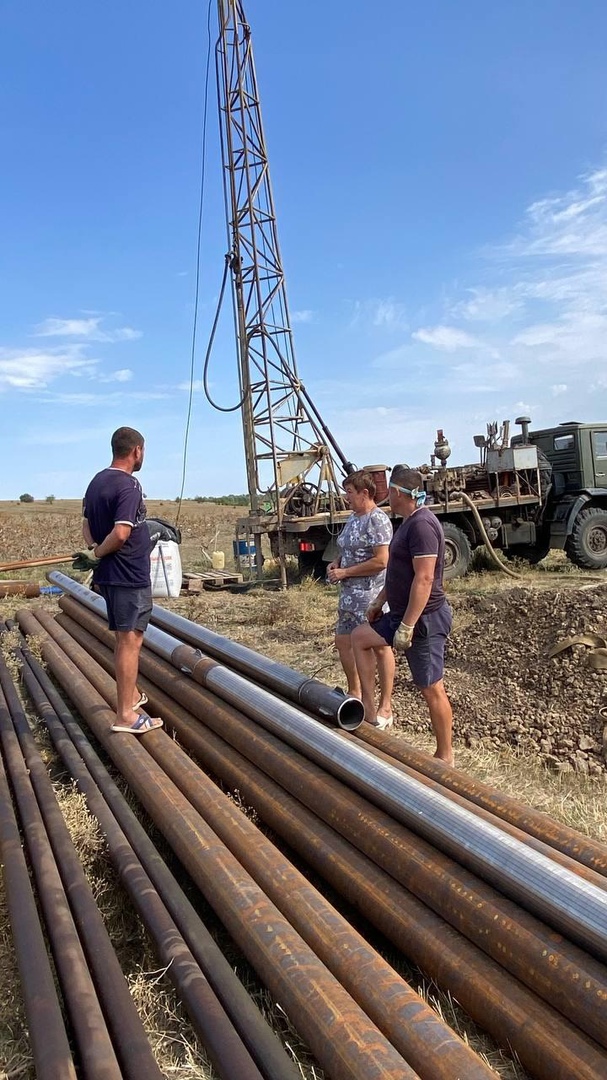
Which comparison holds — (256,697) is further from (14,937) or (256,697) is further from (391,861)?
(14,937)

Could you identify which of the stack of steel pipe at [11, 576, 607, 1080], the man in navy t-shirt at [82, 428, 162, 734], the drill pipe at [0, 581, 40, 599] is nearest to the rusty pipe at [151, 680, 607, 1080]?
the stack of steel pipe at [11, 576, 607, 1080]

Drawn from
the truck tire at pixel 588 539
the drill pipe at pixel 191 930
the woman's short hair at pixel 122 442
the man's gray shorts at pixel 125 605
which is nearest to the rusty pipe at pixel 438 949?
the drill pipe at pixel 191 930

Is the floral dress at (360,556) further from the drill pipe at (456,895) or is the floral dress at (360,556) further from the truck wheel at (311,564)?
the truck wheel at (311,564)

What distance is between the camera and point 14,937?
2340 millimetres

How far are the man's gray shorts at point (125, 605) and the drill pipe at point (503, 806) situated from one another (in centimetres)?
142

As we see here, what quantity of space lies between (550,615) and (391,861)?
14.4ft

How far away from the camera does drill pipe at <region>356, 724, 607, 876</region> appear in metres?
2.50

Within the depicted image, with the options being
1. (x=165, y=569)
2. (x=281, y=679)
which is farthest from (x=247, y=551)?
(x=281, y=679)

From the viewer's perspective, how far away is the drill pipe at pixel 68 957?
1.80 m

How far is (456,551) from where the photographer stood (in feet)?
39.8

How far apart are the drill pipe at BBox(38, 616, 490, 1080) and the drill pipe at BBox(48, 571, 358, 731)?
0.78 metres

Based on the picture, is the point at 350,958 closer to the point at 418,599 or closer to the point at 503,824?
the point at 503,824

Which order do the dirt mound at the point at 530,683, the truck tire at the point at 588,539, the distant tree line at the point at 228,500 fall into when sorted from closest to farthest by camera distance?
1. the dirt mound at the point at 530,683
2. the truck tire at the point at 588,539
3. the distant tree line at the point at 228,500

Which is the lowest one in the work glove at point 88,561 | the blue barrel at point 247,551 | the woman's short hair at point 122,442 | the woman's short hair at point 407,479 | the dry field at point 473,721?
the dry field at point 473,721
